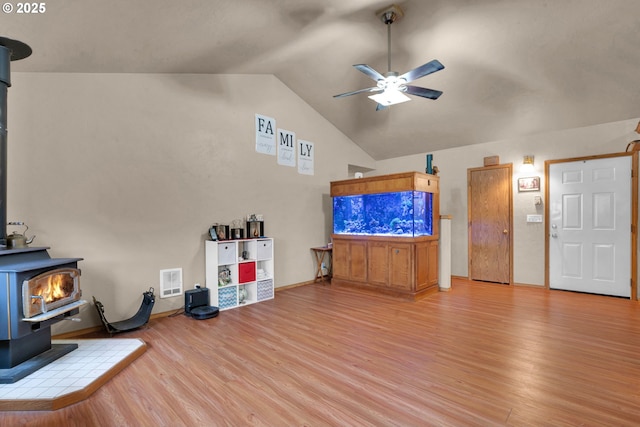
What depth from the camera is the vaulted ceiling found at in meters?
2.83

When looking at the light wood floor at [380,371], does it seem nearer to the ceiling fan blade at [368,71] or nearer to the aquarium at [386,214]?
the aquarium at [386,214]

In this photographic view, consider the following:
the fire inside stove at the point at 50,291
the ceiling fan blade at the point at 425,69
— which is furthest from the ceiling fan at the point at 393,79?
the fire inside stove at the point at 50,291

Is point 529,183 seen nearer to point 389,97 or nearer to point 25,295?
point 389,97

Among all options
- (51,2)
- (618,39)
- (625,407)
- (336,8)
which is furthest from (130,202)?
(618,39)

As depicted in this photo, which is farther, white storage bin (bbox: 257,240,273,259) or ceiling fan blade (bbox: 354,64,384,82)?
white storage bin (bbox: 257,240,273,259)

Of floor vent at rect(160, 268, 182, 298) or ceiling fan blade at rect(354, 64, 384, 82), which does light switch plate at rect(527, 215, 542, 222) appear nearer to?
ceiling fan blade at rect(354, 64, 384, 82)

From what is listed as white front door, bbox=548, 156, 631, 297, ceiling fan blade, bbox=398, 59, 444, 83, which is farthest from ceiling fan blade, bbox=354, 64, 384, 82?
white front door, bbox=548, 156, 631, 297

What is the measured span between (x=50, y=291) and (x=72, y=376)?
73 cm

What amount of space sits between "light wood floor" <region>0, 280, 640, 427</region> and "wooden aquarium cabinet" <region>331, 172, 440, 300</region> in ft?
2.45

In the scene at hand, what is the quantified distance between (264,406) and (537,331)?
2.88 m

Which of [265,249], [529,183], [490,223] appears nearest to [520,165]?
[529,183]

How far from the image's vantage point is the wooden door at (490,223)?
213 inches

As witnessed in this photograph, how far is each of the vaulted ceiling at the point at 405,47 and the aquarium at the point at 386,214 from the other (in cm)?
170

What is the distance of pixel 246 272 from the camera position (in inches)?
174
